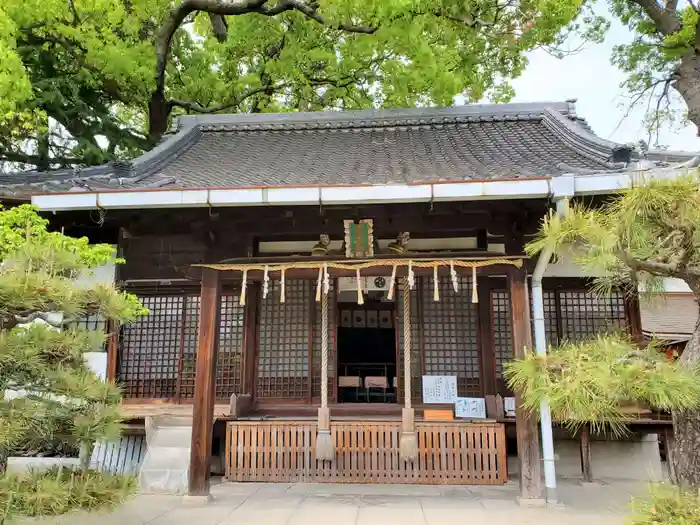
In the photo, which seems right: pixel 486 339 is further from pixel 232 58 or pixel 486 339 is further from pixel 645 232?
pixel 232 58

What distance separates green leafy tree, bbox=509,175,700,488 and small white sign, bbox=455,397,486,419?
12.8 ft

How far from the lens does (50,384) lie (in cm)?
401

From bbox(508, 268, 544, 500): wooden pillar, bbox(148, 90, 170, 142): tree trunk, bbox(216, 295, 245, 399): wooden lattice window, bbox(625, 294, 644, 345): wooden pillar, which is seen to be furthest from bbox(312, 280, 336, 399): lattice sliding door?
bbox(148, 90, 170, 142): tree trunk

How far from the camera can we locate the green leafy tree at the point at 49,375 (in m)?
3.77

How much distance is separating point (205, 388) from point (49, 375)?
2253 mm

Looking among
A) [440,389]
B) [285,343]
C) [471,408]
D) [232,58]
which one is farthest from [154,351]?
[232,58]

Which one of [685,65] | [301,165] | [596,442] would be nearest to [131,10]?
[301,165]

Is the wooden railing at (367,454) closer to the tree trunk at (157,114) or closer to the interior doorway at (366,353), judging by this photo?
the interior doorway at (366,353)

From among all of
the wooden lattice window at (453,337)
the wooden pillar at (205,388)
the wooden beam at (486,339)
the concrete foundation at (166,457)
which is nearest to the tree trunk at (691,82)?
the wooden beam at (486,339)

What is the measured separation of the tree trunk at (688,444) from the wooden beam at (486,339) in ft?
13.7

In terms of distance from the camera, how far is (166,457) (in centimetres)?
672

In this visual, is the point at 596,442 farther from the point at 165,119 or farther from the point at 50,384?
the point at 165,119

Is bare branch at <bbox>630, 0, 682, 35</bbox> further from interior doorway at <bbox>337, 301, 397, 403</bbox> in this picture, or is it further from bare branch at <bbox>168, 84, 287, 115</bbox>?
interior doorway at <bbox>337, 301, 397, 403</bbox>

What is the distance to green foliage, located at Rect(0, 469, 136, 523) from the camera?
144 inches
